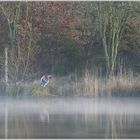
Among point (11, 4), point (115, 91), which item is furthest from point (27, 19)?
point (115, 91)

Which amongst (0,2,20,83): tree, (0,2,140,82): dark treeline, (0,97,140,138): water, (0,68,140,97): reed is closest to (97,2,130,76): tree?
(0,2,140,82): dark treeline

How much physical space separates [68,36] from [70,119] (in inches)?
507

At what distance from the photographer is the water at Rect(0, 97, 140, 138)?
11.4m

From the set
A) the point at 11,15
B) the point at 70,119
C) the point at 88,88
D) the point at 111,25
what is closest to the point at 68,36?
the point at 111,25

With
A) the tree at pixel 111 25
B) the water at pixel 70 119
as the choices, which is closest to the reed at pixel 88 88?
the tree at pixel 111 25

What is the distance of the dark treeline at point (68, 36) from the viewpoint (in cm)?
2553

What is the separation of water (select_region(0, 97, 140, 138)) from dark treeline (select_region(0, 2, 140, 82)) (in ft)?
20.3

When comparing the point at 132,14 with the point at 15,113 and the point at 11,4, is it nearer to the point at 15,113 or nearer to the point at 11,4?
the point at 11,4

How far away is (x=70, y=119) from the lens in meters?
13.9

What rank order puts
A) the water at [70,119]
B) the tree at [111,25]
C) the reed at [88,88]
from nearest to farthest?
the water at [70,119], the reed at [88,88], the tree at [111,25]

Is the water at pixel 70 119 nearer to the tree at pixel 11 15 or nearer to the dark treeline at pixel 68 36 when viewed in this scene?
the dark treeline at pixel 68 36

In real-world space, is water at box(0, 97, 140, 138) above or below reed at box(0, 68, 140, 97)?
below

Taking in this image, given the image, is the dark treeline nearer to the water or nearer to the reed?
the reed

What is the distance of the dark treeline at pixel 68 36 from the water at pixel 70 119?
6198 millimetres
